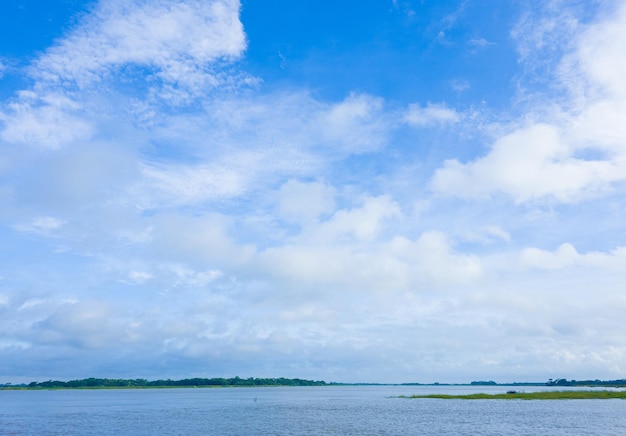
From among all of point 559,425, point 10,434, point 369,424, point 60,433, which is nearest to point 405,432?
point 369,424

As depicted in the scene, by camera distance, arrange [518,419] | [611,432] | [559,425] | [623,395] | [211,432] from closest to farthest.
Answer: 1. [611,432]
2. [211,432]
3. [559,425]
4. [518,419]
5. [623,395]

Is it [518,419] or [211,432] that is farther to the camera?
[518,419]

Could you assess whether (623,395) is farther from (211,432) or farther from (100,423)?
(100,423)

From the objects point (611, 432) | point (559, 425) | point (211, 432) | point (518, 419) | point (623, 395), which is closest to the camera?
point (611, 432)

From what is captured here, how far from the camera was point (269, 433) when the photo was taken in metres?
73.7

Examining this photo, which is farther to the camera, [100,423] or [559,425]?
[100,423]

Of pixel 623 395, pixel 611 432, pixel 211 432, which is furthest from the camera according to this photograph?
pixel 623 395

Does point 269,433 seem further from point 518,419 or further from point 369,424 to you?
point 518,419

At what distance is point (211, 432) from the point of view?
76438 millimetres

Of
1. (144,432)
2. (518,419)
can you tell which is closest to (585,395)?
(518,419)

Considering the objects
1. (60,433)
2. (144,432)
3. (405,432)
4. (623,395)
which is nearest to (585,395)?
(623,395)

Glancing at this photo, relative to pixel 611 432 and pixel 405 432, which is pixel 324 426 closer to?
pixel 405 432

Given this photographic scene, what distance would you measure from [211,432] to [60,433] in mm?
22604

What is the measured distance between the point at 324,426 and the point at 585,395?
12330cm
